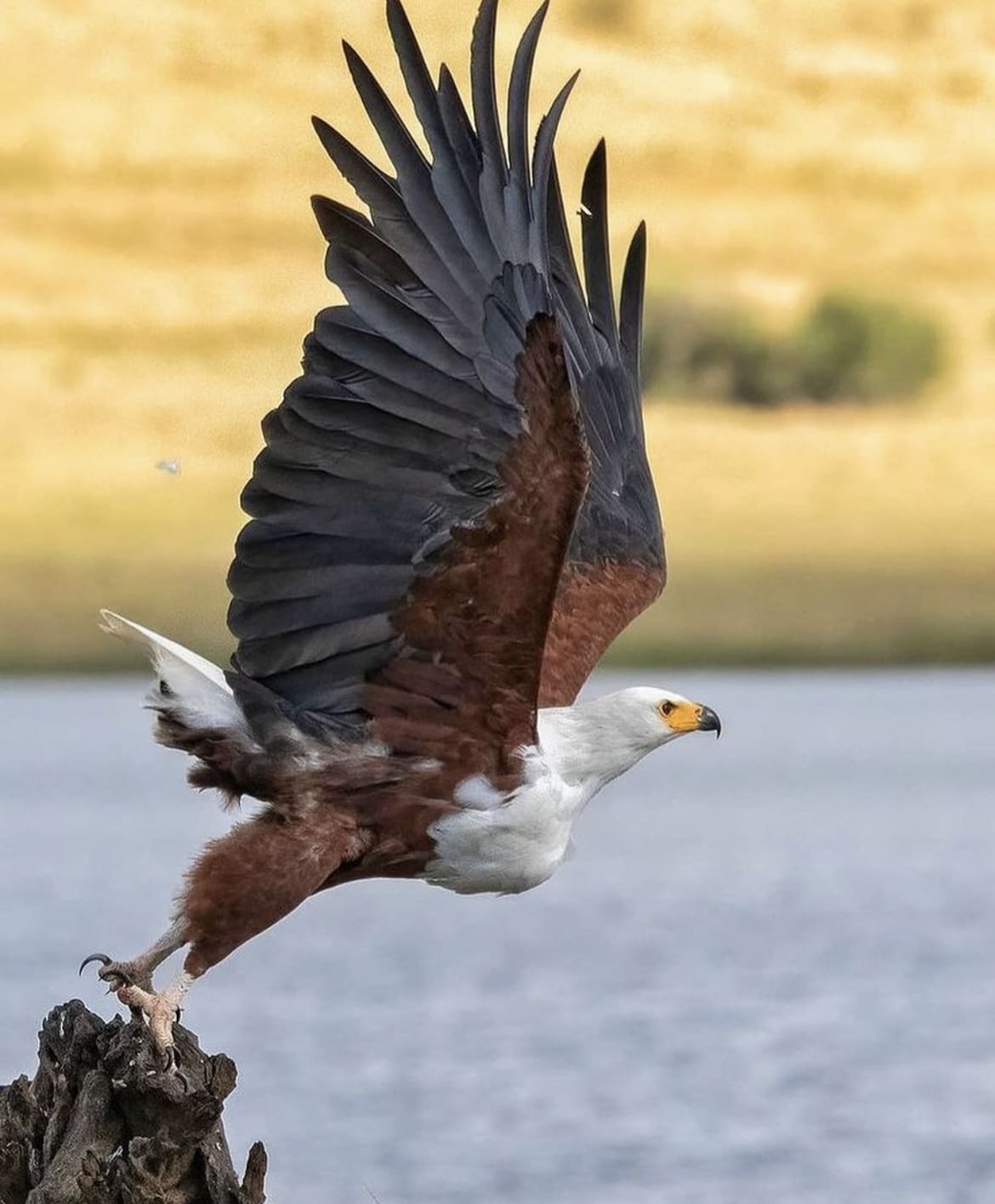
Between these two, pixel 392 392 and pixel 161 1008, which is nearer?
pixel 161 1008

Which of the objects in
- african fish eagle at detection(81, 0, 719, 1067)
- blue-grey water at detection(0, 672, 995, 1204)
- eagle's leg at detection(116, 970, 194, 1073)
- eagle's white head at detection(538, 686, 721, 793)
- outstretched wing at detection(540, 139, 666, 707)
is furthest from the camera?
blue-grey water at detection(0, 672, 995, 1204)

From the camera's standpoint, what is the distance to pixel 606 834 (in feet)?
93.9

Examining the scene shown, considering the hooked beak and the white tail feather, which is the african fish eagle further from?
the hooked beak

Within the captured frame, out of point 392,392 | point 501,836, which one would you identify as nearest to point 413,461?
A: point 392,392

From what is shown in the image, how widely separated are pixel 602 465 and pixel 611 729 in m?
1.84

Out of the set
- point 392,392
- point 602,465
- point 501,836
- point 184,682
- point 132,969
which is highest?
point 602,465

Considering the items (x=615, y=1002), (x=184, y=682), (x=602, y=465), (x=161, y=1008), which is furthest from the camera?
(x=615, y=1002)

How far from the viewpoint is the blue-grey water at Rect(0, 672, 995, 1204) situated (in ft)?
43.8

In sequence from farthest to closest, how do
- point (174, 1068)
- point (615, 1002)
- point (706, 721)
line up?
point (615, 1002), point (706, 721), point (174, 1068)

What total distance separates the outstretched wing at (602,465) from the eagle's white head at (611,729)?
573 millimetres

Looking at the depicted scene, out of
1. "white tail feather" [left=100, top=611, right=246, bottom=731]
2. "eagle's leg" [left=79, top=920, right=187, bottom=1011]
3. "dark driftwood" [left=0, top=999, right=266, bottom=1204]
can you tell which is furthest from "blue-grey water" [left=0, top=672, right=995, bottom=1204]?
"dark driftwood" [left=0, top=999, right=266, bottom=1204]

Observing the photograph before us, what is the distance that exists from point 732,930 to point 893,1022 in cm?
400

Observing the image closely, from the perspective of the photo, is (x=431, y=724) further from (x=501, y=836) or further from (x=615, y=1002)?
(x=615, y=1002)

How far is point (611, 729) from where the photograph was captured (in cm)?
822
